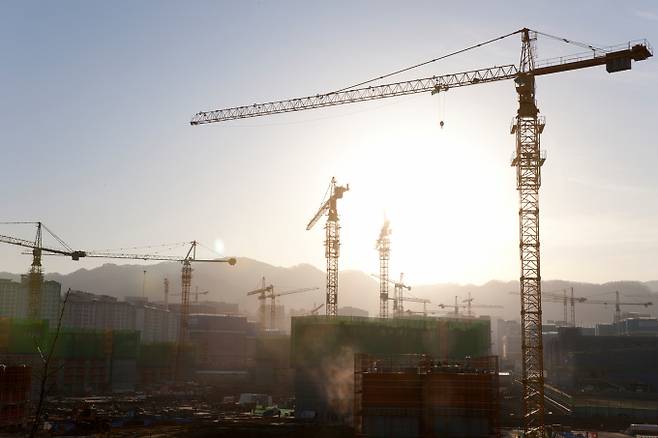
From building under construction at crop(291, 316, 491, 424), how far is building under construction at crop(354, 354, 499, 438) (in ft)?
114

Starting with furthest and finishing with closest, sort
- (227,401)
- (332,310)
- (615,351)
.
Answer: (615,351), (332,310), (227,401)

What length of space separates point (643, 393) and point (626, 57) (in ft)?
262

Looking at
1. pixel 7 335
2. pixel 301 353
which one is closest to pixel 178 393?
→ pixel 7 335

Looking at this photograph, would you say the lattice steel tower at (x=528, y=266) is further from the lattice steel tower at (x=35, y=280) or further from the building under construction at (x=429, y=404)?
the lattice steel tower at (x=35, y=280)

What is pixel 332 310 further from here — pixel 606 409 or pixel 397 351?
Result: pixel 606 409

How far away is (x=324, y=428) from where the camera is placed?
70.6 meters

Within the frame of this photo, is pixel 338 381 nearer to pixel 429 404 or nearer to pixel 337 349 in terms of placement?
pixel 337 349

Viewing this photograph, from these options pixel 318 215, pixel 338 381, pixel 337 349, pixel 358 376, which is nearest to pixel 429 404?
pixel 358 376

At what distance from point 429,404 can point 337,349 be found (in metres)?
42.4

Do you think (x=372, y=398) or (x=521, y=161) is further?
(x=521, y=161)

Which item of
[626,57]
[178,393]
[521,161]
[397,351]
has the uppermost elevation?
[626,57]

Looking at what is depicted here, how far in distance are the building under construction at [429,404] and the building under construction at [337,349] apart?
114ft

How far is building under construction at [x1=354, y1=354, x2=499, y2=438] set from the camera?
4456cm

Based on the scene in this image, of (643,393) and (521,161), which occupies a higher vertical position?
(521,161)
